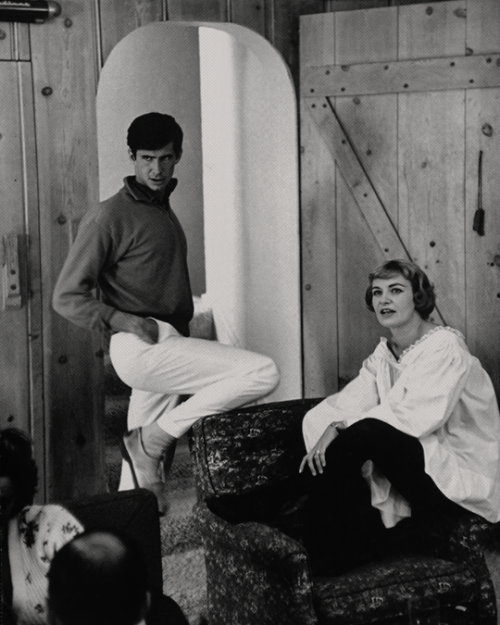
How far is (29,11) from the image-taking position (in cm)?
378

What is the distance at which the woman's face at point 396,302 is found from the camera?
3.46 meters

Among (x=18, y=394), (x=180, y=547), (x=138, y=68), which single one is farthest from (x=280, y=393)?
(x=138, y=68)

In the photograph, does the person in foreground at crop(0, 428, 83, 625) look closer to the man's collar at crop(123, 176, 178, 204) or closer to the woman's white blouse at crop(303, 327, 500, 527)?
the woman's white blouse at crop(303, 327, 500, 527)

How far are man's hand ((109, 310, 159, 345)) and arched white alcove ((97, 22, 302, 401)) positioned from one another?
94 cm

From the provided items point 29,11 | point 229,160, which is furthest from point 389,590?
point 229,160

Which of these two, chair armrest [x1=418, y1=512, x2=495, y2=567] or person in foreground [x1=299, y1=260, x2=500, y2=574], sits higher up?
person in foreground [x1=299, y1=260, x2=500, y2=574]

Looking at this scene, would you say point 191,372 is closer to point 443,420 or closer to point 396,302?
point 396,302

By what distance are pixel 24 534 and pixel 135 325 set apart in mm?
1657

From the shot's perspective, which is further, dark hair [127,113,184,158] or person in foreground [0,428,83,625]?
dark hair [127,113,184,158]

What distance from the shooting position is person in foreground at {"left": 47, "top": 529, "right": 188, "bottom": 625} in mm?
1443

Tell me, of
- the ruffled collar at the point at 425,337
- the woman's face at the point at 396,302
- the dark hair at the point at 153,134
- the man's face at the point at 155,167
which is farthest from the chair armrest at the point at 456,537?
the dark hair at the point at 153,134

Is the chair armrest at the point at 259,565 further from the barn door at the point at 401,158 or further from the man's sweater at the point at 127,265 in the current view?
the barn door at the point at 401,158

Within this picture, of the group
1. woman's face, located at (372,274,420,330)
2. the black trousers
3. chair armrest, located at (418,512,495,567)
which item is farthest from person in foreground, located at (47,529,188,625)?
woman's face, located at (372,274,420,330)

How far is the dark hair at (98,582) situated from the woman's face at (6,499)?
0.66 m
